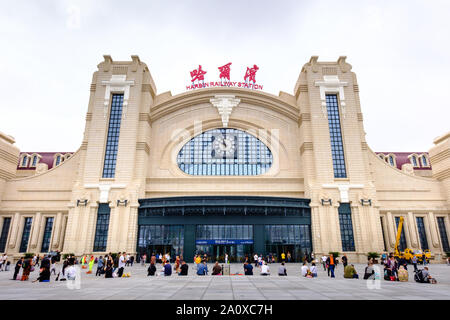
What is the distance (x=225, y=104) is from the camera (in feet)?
164

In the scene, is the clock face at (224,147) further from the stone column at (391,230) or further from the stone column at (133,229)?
the stone column at (391,230)

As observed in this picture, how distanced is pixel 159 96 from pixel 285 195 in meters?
28.5

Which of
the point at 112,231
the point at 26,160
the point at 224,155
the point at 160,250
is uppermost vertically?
the point at 26,160

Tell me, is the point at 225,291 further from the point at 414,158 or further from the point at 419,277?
the point at 414,158

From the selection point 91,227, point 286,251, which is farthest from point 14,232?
point 286,251

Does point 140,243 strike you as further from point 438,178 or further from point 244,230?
point 438,178

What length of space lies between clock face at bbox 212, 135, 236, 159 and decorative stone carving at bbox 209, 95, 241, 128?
2.37 m

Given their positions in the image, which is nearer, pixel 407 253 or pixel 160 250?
pixel 407 253

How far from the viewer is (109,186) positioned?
42.7 metres

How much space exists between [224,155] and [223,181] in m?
4.90

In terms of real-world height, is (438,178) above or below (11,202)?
above
